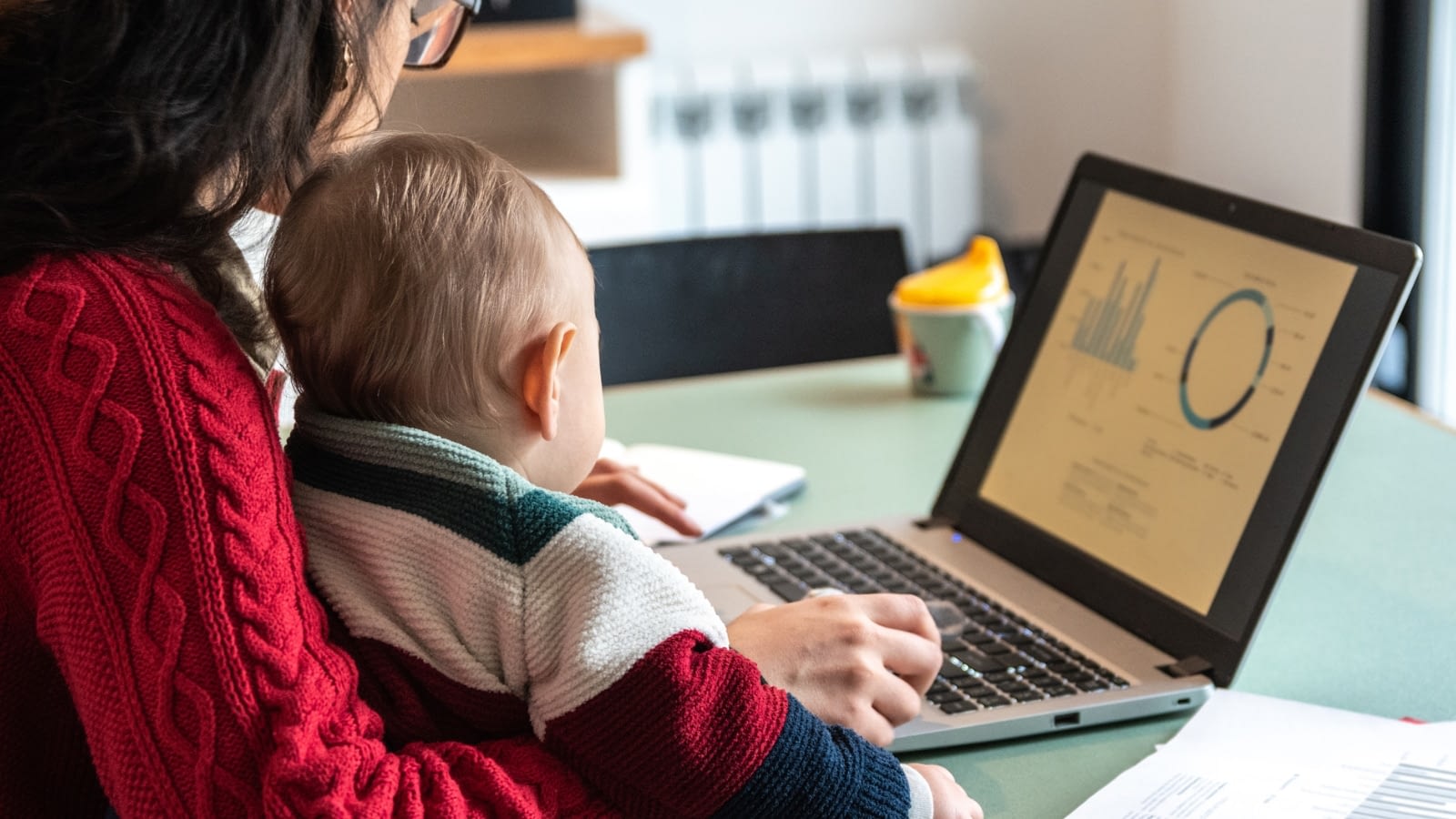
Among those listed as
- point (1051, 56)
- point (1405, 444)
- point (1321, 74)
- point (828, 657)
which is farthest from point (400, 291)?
point (1051, 56)

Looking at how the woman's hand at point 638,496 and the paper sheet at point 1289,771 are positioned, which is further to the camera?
the woman's hand at point 638,496

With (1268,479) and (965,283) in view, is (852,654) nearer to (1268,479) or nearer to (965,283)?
(1268,479)

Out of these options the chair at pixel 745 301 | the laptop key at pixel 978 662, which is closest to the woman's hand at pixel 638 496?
the laptop key at pixel 978 662

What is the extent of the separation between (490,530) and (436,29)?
15.6 inches

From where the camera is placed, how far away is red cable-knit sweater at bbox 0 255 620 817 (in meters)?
0.62

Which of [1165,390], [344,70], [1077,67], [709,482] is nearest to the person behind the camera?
[344,70]

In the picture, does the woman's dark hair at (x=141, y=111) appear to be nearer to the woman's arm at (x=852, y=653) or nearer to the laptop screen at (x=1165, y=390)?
the woman's arm at (x=852, y=653)

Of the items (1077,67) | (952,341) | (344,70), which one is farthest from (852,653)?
(1077,67)

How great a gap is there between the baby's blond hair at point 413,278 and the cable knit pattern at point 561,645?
0.10 ft

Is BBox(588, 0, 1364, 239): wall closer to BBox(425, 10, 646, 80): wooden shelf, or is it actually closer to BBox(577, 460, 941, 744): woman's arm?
BBox(425, 10, 646, 80): wooden shelf

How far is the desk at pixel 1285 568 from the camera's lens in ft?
2.70

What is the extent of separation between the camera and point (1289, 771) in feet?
2.55

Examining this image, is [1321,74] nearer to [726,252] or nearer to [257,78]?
[726,252]

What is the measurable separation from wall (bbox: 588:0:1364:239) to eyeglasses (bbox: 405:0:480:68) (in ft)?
7.67
